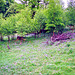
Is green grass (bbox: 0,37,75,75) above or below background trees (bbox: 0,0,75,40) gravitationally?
below

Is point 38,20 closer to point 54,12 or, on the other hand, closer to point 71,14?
point 54,12

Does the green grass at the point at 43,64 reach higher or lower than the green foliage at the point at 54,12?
lower

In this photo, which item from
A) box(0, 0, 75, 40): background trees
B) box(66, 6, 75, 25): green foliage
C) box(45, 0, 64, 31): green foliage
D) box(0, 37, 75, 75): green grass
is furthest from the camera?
box(66, 6, 75, 25): green foliage

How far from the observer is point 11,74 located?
22.3ft

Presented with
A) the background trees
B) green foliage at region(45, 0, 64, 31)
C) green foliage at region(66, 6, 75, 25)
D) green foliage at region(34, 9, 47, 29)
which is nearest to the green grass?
the background trees

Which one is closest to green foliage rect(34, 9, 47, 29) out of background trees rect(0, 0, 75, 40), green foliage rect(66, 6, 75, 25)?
background trees rect(0, 0, 75, 40)

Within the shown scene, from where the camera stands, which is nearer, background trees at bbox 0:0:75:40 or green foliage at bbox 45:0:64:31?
green foliage at bbox 45:0:64:31

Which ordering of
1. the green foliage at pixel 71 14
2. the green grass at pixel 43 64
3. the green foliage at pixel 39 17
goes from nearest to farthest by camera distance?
the green grass at pixel 43 64 < the green foliage at pixel 71 14 < the green foliage at pixel 39 17

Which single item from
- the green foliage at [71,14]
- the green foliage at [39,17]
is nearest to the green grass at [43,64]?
the green foliage at [71,14]

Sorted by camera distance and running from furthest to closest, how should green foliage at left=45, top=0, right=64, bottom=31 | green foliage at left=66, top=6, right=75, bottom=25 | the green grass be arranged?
green foliage at left=66, top=6, right=75, bottom=25
green foliage at left=45, top=0, right=64, bottom=31
the green grass

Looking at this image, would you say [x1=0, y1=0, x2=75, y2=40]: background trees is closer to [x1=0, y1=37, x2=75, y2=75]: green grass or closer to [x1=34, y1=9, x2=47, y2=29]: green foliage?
[x1=34, y1=9, x2=47, y2=29]: green foliage

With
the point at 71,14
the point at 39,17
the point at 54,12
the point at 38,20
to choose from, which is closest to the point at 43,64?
the point at 54,12

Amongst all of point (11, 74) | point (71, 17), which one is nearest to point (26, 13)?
point (71, 17)

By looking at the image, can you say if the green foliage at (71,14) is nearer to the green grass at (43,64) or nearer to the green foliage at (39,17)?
the green foliage at (39,17)
